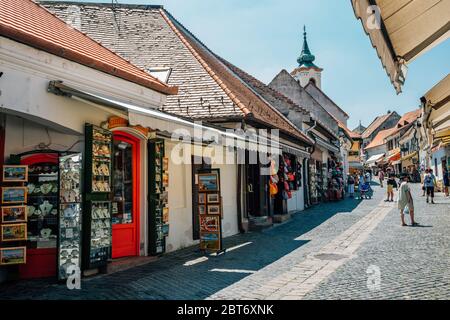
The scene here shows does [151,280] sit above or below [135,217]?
below

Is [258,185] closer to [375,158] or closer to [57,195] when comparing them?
[57,195]

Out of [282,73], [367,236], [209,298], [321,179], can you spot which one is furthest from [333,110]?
[209,298]

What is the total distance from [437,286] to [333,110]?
40661mm

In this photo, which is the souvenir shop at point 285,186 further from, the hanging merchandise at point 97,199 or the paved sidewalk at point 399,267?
the hanging merchandise at point 97,199

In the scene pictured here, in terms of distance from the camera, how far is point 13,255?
21.9 feet

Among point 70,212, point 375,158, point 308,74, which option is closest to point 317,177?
point 70,212

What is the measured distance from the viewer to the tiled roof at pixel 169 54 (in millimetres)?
12492

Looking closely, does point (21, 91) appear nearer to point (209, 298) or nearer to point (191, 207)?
point (209, 298)

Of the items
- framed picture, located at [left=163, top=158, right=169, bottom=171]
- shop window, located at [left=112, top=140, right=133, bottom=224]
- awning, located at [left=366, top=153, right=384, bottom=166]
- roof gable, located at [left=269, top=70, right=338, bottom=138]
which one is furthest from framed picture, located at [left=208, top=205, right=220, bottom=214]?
awning, located at [left=366, top=153, right=384, bottom=166]

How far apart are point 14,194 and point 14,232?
631mm

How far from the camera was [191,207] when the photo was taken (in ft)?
35.6

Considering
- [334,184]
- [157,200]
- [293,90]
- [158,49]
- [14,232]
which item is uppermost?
[293,90]
